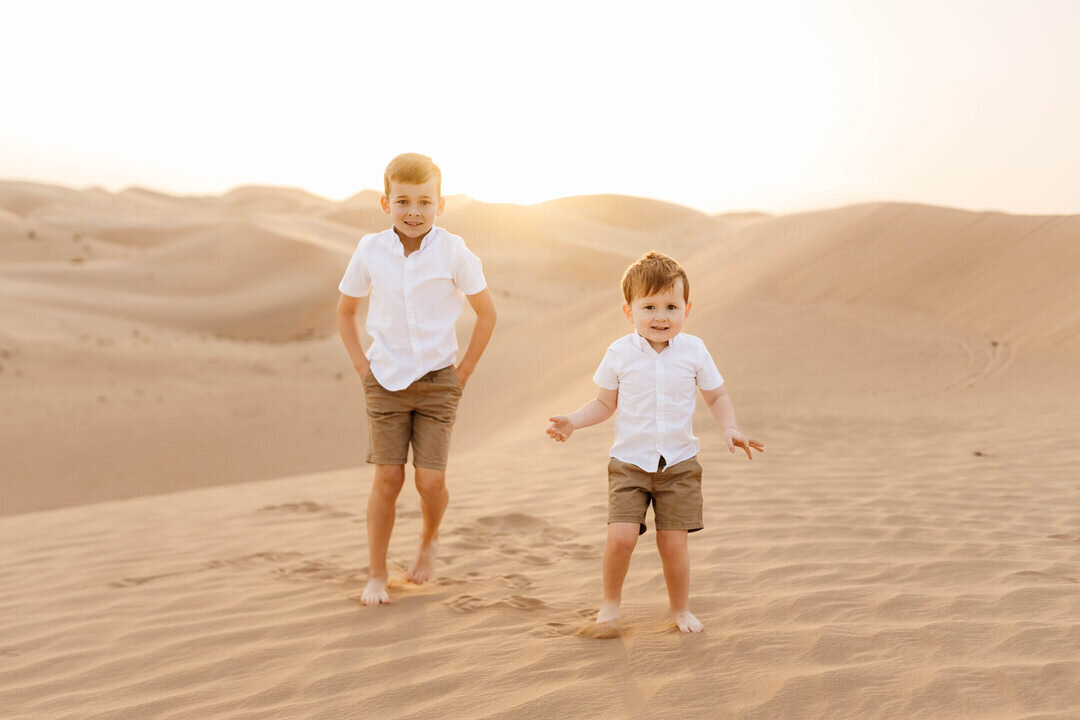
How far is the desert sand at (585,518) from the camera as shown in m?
2.79

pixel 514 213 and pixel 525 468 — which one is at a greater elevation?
pixel 514 213

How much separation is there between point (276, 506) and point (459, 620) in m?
2.74

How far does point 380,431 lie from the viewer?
3646mm

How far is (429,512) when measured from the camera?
3789 mm

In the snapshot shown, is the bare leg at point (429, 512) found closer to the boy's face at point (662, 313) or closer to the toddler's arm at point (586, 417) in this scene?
the toddler's arm at point (586, 417)

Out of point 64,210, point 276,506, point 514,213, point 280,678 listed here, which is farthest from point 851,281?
point 64,210

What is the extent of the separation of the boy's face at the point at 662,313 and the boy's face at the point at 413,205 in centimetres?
96

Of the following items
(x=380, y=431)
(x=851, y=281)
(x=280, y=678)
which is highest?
(x=851, y=281)

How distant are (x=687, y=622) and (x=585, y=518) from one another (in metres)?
1.89

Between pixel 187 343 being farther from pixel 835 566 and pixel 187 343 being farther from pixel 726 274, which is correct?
pixel 835 566

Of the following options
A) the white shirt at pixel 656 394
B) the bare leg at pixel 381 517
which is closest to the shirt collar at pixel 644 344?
the white shirt at pixel 656 394

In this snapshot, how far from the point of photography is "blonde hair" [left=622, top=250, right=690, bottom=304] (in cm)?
300

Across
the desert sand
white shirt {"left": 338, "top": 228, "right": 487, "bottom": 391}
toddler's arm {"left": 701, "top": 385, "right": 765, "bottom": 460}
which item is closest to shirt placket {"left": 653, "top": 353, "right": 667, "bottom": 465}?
toddler's arm {"left": 701, "top": 385, "right": 765, "bottom": 460}

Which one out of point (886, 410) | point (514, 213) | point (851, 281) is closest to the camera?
point (886, 410)
